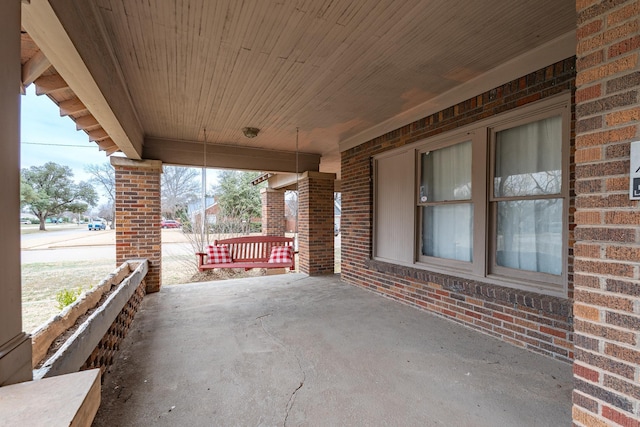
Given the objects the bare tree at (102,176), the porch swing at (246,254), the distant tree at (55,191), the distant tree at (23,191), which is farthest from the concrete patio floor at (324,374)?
the bare tree at (102,176)

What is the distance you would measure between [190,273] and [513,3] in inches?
334

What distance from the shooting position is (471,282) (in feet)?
10.1

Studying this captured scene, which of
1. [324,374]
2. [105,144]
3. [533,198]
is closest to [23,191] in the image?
[324,374]

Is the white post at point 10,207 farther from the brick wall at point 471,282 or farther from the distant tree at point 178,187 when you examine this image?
the distant tree at point 178,187

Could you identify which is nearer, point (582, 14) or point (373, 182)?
point (582, 14)

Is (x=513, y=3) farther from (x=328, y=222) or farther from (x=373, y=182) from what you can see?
(x=328, y=222)

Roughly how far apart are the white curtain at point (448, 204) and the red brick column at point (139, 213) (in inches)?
165

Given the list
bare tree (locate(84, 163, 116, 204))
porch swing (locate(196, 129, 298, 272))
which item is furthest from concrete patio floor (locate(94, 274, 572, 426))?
bare tree (locate(84, 163, 116, 204))

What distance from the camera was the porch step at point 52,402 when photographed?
2.58ft

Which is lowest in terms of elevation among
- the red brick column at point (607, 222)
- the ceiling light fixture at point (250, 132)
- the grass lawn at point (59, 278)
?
the grass lawn at point (59, 278)

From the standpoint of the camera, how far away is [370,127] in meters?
4.70

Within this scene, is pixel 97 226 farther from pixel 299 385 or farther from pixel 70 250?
pixel 299 385

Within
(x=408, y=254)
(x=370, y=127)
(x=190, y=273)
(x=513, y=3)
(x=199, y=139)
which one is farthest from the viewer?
(x=190, y=273)

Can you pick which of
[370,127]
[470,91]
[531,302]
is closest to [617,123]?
[531,302]
